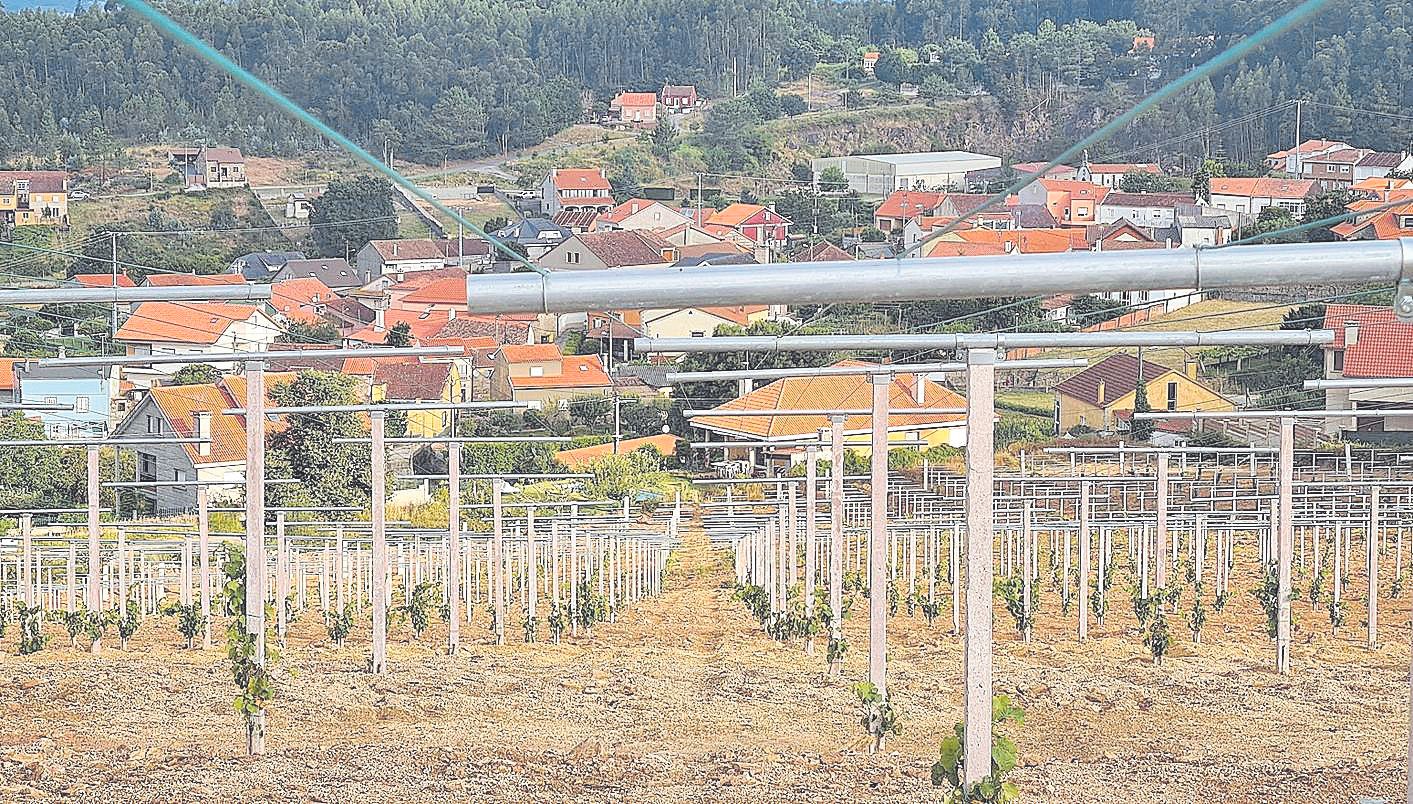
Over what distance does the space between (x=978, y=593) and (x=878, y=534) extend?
252cm

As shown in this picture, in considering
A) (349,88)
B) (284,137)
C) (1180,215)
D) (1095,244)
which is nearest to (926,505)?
(1095,244)

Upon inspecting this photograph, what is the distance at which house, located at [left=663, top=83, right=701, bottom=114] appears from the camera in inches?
3782

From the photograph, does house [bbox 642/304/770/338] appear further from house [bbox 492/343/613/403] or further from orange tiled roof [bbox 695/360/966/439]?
orange tiled roof [bbox 695/360/966/439]

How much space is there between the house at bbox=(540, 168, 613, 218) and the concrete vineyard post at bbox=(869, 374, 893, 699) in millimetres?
63225

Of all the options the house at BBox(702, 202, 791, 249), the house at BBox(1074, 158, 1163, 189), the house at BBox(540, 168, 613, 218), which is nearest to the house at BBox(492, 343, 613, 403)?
the house at BBox(702, 202, 791, 249)

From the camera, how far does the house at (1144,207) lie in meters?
58.8

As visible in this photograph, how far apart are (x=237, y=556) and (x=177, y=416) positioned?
62.0ft

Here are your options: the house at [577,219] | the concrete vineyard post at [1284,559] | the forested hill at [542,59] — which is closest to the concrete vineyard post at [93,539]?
the concrete vineyard post at [1284,559]

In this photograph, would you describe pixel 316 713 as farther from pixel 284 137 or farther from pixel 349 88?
pixel 284 137

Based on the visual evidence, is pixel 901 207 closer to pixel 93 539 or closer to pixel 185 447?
pixel 185 447

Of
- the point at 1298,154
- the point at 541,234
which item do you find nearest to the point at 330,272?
A: the point at 541,234

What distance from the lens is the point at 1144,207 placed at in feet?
200

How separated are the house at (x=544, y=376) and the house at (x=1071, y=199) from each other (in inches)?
1118

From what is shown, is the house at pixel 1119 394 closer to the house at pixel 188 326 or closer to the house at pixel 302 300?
the house at pixel 188 326
